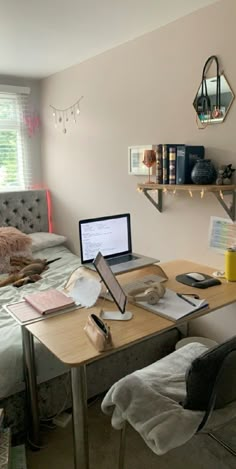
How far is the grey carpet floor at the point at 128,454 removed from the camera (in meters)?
1.72

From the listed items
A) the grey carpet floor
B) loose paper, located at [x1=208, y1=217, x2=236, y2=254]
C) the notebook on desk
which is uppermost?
loose paper, located at [x1=208, y1=217, x2=236, y2=254]

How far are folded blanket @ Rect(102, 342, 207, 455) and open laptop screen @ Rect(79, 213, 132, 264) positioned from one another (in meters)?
0.71

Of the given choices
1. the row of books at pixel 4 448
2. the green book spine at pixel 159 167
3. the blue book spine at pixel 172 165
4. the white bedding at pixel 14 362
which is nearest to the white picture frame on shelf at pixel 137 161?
the green book spine at pixel 159 167

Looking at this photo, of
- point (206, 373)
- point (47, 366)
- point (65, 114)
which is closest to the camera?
Answer: point (206, 373)

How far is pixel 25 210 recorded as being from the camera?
3.69 m

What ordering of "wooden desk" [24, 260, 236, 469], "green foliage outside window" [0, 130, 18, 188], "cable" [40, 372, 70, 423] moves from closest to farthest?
"wooden desk" [24, 260, 236, 469], "cable" [40, 372, 70, 423], "green foliage outside window" [0, 130, 18, 188]

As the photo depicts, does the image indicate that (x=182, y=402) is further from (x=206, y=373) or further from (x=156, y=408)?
(x=206, y=373)

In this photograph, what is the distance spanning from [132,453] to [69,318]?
0.78 m

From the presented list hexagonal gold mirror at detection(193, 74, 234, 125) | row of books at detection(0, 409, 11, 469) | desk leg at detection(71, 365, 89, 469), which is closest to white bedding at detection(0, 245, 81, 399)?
row of books at detection(0, 409, 11, 469)

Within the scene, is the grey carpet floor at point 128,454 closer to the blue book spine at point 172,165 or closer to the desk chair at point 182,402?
the desk chair at point 182,402

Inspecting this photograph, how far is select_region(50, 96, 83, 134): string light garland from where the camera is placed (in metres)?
3.27

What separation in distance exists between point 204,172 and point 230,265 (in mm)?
530

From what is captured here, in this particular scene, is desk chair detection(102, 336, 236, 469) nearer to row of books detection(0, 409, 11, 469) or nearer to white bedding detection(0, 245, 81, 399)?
row of books detection(0, 409, 11, 469)

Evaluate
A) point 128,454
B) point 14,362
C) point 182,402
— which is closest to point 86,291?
point 14,362
